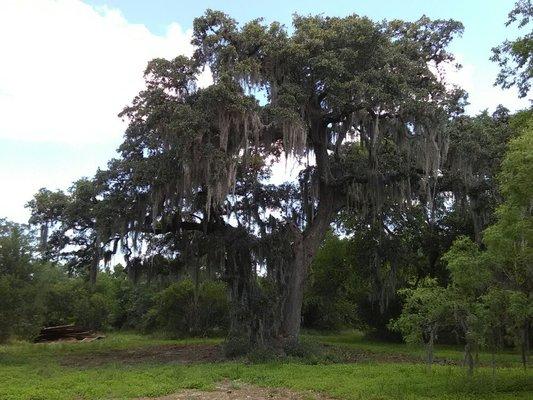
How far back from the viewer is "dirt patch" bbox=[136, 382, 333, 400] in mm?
9695

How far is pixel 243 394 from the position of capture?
1011 centimetres

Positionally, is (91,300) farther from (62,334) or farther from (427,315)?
(427,315)

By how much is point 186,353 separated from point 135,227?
216 inches

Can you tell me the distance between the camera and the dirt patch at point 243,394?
31.8 ft

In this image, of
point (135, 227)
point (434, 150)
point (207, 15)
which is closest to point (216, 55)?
point (207, 15)

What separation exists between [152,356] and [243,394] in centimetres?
965

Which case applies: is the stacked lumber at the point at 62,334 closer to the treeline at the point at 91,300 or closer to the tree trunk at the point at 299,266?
the treeline at the point at 91,300

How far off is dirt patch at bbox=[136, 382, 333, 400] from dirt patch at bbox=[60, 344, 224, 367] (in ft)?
20.2

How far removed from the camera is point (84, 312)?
38438mm

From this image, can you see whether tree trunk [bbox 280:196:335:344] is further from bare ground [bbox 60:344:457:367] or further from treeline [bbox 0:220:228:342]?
treeline [bbox 0:220:228:342]

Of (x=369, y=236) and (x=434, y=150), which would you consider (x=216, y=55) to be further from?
(x=369, y=236)

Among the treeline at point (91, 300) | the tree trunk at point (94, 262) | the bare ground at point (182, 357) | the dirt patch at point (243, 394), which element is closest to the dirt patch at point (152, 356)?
the bare ground at point (182, 357)

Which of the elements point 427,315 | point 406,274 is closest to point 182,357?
point 427,315

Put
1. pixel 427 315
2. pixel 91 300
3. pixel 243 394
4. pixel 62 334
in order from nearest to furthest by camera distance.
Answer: pixel 427 315 → pixel 243 394 → pixel 62 334 → pixel 91 300
